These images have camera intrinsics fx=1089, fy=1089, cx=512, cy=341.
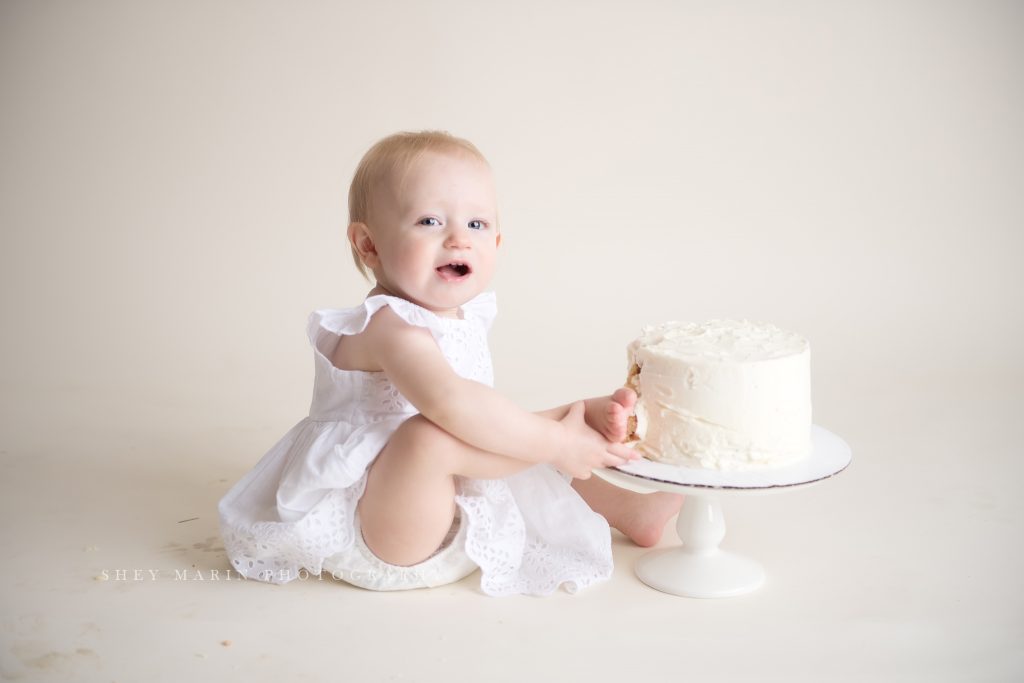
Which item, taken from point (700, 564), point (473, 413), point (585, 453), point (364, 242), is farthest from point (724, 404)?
point (364, 242)

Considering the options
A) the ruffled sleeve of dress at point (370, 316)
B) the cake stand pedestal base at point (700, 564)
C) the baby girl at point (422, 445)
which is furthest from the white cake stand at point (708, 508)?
the ruffled sleeve of dress at point (370, 316)

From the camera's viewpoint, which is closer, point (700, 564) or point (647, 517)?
point (700, 564)

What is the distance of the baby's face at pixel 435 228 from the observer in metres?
2.62

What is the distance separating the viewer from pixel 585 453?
248cm

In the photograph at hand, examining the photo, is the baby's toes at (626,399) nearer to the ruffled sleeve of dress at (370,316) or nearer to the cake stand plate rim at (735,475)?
the cake stand plate rim at (735,475)

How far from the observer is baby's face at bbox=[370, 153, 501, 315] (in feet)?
8.58

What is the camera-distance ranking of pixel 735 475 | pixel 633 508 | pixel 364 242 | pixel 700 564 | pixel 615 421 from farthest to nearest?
pixel 633 508 < pixel 364 242 < pixel 700 564 < pixel 615 421 < pixel 735 475

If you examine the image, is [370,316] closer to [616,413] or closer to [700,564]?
[616,413]

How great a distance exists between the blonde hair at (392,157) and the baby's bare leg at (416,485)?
60 centimetres

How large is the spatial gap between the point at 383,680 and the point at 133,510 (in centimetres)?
127

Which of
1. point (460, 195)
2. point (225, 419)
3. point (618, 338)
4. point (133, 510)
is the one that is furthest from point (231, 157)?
point (460, 195)

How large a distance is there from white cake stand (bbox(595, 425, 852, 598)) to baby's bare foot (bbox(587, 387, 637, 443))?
81 millimetres

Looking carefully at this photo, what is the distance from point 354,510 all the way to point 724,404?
897mm

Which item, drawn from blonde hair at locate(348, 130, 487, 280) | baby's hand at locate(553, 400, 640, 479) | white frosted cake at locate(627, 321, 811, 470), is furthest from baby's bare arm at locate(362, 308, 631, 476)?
blonde hair at locate(348, 130, 487, 280)
